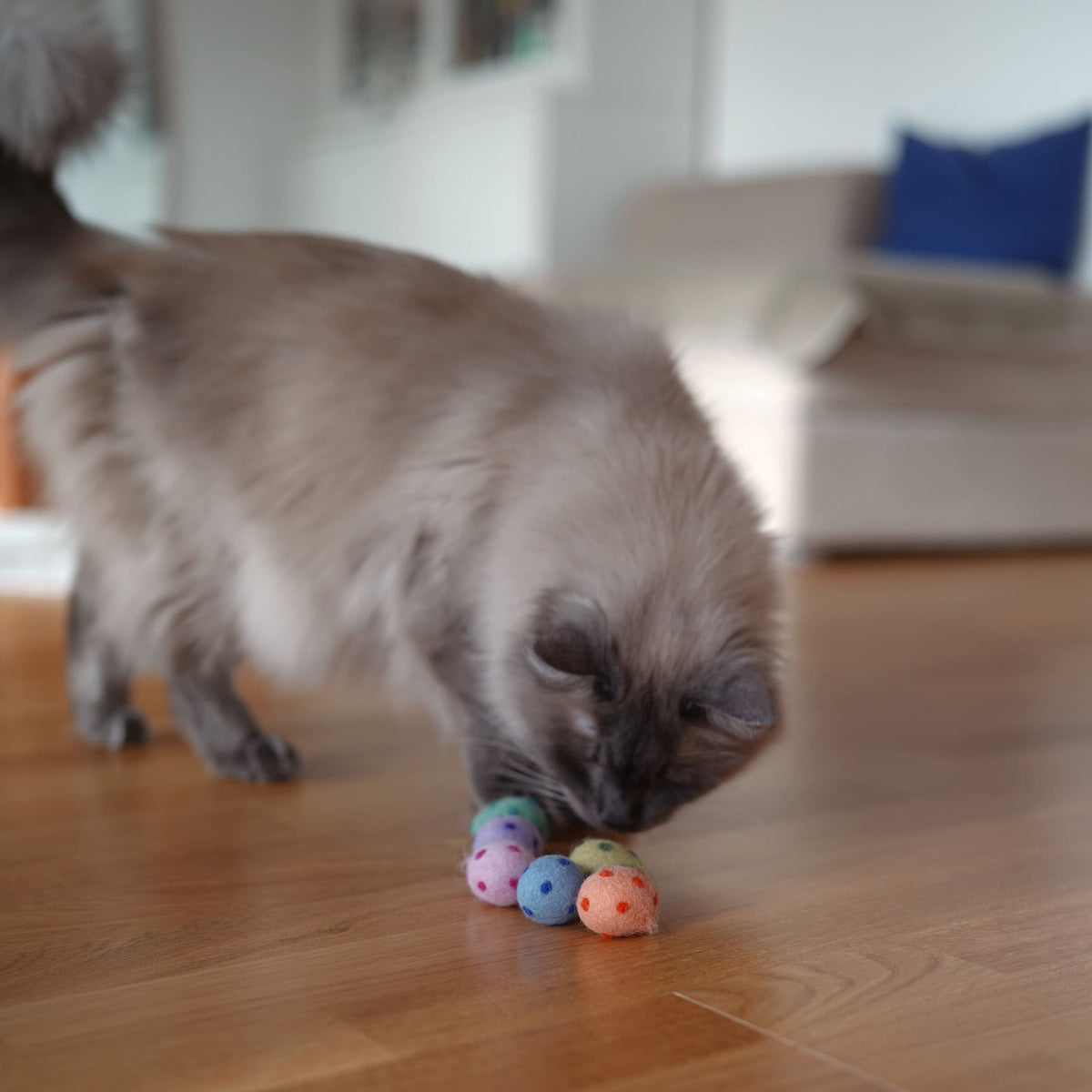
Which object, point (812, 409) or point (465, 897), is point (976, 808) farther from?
point (812, 409)

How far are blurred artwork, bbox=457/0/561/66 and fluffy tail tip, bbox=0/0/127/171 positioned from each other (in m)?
4.60

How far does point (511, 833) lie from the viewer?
129 cm

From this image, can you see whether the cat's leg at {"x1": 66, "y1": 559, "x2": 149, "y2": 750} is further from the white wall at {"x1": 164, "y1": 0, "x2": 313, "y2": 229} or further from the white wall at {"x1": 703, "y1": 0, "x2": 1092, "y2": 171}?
the white wall at {"x1": 164, "y1": 0, "x2": 313, "y2": 229}

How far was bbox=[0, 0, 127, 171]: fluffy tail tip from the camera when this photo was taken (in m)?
1.56

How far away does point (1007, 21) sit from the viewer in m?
4.94

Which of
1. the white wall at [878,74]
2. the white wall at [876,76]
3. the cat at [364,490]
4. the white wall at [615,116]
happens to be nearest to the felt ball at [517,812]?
the cat at [364,490]

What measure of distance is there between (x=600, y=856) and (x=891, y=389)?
2959 millimetres

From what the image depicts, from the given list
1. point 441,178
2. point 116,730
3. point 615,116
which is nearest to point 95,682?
point 116,730

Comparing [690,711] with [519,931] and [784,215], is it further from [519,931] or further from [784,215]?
[784,215]

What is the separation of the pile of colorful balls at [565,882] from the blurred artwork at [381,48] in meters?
5.93

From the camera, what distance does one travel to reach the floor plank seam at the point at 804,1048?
867 millimetres

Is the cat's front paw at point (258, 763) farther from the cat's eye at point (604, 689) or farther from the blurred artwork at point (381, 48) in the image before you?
the blurred artwork at point (381, 48)

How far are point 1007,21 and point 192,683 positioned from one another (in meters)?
4.39

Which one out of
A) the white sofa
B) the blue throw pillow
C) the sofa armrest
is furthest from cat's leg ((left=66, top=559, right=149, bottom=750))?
the blue throw pillow
